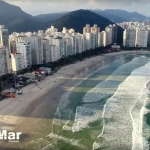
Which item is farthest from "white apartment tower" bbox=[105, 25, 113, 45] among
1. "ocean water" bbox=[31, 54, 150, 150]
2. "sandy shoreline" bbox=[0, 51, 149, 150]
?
"ocean water" bbox=[31, 54, 150, 150]

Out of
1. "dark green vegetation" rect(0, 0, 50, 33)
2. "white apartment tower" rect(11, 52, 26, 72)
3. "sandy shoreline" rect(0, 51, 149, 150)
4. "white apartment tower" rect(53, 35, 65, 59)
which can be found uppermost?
"dark green vegetation" rect(0, 0, 50, 33)

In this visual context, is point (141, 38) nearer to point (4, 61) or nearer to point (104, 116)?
point (4, 61)

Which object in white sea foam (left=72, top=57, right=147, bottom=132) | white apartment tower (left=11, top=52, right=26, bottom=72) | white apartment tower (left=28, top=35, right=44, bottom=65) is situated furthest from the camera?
white apartment tower (left=28, top=35, right=44, bottom=65)

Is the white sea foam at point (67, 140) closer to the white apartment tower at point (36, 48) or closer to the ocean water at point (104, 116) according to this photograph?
the ocean water at point (104, 116)

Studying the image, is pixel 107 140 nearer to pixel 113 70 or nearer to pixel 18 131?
pixel 18 131

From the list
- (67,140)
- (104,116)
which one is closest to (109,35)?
(104,116)

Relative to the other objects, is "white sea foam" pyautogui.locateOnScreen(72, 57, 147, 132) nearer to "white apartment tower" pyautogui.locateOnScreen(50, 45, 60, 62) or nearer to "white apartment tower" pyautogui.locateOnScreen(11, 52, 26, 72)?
"white apartment tower" pyautogui.locateOnScreen(50, 45, 60, 62)

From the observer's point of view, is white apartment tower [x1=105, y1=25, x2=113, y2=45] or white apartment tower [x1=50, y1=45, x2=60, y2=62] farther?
white apartment tower [x1=105, y1=25, x2=113, y2=45]

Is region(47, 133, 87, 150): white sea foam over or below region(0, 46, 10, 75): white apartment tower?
below

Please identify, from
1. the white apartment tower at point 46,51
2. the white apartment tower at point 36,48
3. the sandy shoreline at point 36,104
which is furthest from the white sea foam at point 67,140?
the white apartment tower at point 46,51

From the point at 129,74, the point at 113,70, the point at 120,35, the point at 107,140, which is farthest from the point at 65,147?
the point at 120,35

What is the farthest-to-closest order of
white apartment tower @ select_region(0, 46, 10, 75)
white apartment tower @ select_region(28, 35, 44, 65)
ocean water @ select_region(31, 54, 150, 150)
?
1. white apartment tower @ select_region(28, 35, 44, 65)
2. white apartment tower @ select_region(0, 46, 10, 75)
3. ocean water @ select_region(31, 54, 150, 150)
